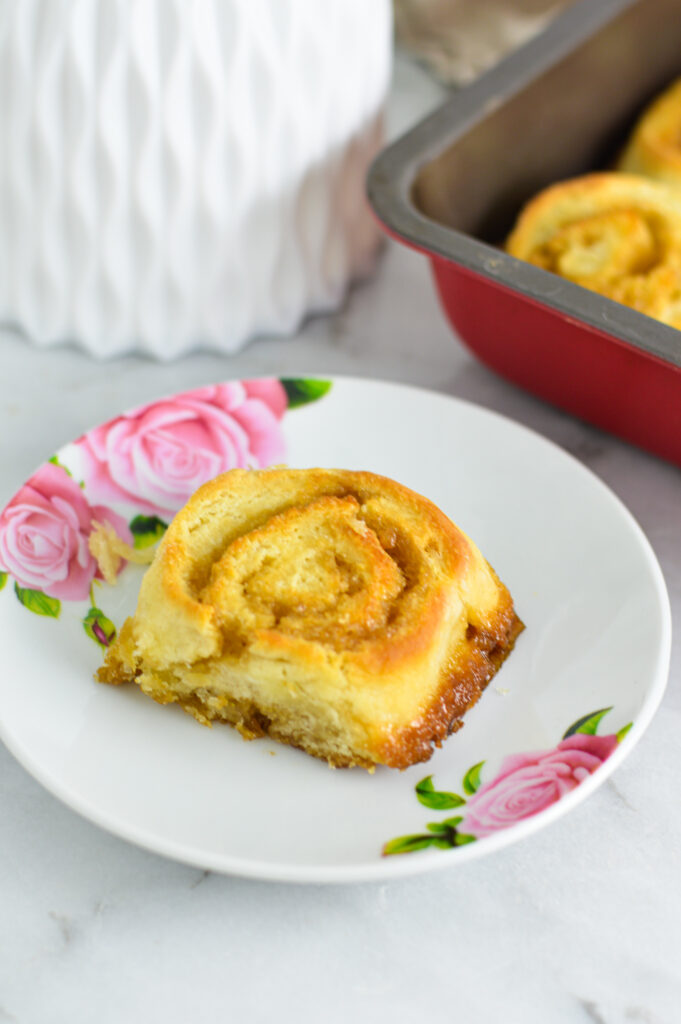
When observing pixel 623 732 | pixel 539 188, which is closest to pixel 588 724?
pixel 623 732

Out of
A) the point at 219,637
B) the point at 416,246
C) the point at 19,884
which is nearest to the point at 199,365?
the point at 416,246

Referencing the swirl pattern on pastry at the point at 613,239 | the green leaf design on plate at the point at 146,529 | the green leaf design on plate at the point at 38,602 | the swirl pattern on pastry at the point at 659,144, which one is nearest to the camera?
the green leaf design on plate at the point at 38,602

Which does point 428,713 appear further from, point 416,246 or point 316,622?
point 416,246

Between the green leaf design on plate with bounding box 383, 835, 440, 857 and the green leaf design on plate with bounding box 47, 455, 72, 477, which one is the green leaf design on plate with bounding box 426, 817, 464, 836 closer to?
the green leaf design on plate with bounding box 383, 835, 440, 857

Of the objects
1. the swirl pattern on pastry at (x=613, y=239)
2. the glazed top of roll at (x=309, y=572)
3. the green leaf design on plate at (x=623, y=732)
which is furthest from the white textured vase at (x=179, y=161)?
the green leaf design on plate at (x=623, y=732)

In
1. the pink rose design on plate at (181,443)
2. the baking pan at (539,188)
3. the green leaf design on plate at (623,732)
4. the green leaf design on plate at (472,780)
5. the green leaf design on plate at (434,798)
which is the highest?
the baking pan at (539,188)

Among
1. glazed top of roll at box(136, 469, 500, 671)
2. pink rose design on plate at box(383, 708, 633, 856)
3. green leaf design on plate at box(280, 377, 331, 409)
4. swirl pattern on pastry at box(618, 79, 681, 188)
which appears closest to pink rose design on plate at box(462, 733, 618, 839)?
pink rose design on plate at box(383, 708, 633, 856)

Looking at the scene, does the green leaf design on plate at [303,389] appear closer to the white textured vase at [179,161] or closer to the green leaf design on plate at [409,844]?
the white textured vase at [179,161]
